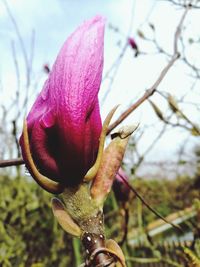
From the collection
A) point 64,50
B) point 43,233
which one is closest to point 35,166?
point 64,50

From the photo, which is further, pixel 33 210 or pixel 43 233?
pixel 43 233

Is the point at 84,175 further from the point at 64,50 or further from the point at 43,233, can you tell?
the point at 43,233

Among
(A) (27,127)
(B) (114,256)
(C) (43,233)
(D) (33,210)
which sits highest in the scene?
(A) (27,127)

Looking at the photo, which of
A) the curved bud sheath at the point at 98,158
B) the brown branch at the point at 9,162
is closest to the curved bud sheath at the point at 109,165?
the curved bud sheath at the point at 98,158

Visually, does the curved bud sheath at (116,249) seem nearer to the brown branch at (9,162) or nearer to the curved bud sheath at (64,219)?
the curved bud sheath at (64,219)

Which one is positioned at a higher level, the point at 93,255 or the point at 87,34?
the point at 87,34

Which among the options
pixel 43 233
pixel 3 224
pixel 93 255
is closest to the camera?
pixel 93 255
